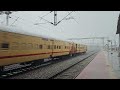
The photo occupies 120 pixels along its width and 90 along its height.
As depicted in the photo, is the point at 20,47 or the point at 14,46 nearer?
the point at 14,46

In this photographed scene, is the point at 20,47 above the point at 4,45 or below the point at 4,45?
below

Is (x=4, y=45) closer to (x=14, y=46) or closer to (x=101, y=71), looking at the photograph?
(x=14, y=46)

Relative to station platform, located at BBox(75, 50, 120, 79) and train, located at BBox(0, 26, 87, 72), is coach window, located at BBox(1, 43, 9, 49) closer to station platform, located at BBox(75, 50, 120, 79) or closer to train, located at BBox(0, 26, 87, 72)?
train, located at BBox(0, 26, 87, 72)

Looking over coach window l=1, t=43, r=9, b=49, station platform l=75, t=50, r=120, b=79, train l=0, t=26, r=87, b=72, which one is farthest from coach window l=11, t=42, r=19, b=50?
station platform l=75, t=50, r=120, b=79

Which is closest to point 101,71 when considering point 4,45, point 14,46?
point 14,46

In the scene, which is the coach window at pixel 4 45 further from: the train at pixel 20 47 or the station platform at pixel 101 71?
the station platform at pixel 101 71

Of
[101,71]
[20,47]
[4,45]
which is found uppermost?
[4,45]

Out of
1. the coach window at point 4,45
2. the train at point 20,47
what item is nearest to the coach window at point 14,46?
the train at point 20,47

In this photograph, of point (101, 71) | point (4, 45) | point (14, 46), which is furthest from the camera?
point (101, 71)
